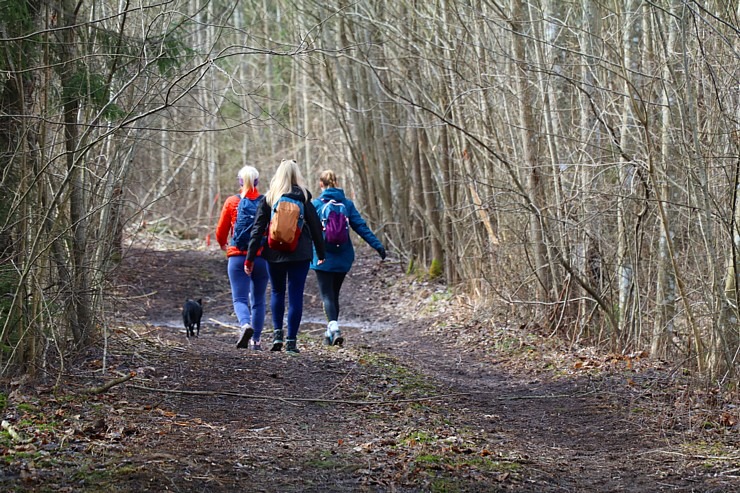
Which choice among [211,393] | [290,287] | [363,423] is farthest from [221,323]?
[363,423]

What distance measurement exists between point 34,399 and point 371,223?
1493 cm

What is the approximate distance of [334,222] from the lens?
33.0ft

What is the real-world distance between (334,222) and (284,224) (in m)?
A: 1.33

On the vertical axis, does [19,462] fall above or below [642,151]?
below

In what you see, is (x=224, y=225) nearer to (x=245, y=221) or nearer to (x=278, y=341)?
(x=245, y=221)

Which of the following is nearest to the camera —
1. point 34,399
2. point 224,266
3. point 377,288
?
point 34,399

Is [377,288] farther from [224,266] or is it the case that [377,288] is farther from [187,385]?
[187,385]

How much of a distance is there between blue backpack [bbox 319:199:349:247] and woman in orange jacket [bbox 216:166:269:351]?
0.90 meters

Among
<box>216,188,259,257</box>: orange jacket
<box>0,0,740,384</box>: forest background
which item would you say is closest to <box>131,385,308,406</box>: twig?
<box>0,0,740,384</box>: forest background

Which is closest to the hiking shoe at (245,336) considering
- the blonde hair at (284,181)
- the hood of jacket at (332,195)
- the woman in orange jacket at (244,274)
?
the woman in orange jacket at (244,274)

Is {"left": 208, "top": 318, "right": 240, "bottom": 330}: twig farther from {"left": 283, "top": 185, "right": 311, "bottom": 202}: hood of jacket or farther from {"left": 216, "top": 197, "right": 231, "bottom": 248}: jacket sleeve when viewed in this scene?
{"left": 283, "top": 185, "right": 311, "bottom": 202}: hood of jacket

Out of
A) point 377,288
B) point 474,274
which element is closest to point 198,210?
point 377,288

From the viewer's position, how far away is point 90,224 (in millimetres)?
7637

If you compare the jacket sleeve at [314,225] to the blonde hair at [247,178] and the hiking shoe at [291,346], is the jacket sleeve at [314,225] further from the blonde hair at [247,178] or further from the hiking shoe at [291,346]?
the hiking shoe at [291,346]
